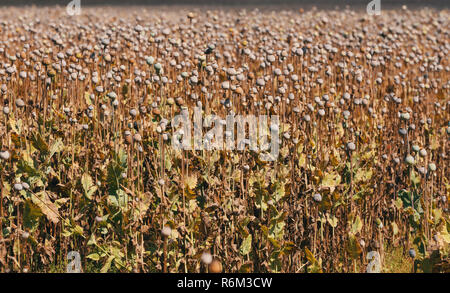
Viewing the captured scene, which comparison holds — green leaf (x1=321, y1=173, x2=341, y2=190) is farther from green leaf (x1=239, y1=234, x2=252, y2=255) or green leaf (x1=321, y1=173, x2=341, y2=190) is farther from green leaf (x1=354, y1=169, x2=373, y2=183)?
green leaf (x1=239, y1=234, x2=252, y2=255)

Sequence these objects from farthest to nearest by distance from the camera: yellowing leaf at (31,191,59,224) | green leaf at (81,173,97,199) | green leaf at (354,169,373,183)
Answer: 1. green leaf at (354,169,373,183)
2. green leaf at (81,173,97,199)
3. yellowing leaf at (31,191,59,224)

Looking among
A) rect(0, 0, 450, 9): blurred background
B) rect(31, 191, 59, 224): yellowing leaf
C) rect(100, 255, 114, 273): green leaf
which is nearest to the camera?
rect(100, 255, 114, 273): green leaf

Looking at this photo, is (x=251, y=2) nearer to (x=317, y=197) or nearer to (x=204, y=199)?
(x=204, y=199)

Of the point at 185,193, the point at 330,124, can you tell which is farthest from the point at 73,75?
the point at 330,124

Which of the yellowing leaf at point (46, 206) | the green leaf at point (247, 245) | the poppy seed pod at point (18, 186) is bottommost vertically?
the green leaf at point (247, 245)

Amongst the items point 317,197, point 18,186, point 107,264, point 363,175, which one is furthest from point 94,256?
point 363,175

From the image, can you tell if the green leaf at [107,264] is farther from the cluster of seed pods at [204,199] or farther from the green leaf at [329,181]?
the green leaf at [329,181]

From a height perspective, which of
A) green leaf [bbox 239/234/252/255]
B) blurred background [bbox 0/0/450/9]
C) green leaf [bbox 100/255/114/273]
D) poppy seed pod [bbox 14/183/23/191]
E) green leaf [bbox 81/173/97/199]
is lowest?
green leaf [bbox 100/255/114/273]

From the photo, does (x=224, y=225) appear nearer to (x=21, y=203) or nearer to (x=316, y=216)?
(x=316, y=216)

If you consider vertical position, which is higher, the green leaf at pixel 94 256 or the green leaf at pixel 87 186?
the green leaf at pixel 87 186

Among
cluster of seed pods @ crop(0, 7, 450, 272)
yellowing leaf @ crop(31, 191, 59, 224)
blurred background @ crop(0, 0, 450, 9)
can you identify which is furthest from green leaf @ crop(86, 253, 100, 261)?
blurred background @ crop(0, 0, 450, 9)

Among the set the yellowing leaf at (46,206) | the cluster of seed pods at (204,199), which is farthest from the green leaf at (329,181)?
the yellowing leaf at (46,206)

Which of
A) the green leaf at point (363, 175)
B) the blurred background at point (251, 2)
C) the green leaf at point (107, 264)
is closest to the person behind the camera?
the green leaf at point (107, 264)

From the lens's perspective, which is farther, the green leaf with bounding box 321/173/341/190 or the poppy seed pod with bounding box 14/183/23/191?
the green leaf with bounding box 321/173/341/190
